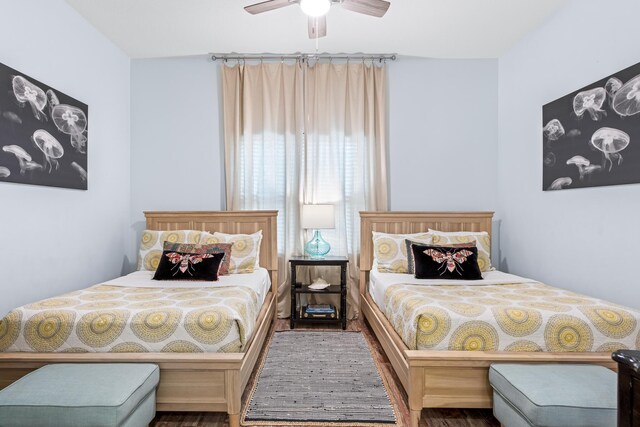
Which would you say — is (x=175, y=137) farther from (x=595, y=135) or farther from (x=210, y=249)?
(x=595, y=135)

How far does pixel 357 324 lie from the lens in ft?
12.5

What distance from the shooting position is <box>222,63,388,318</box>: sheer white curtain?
3994 mm

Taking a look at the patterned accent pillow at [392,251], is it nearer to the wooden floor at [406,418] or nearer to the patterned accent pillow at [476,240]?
the patterned accent pillow at [476,240]

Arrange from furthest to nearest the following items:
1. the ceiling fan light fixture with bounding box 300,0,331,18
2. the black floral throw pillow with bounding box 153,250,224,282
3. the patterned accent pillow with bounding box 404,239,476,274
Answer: the patterned accent pillow with bounding box 404,239,476,274 → the black floral throw pillow with bounding box 153,250,224,282 → the ceiling fan light fixture with bounding box 300,0,331,18

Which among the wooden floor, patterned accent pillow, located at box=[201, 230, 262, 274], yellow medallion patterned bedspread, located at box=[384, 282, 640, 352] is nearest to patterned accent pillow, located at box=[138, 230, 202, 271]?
patterned accent pillow, located at box=[201, 230, 262, 274]

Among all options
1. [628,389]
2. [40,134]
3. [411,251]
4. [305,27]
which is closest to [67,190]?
[40,134]

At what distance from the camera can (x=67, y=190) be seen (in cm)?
301

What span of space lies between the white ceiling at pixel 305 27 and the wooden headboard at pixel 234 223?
5.49 feet

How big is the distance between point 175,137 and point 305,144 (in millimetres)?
1403

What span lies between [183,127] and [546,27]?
3.59m

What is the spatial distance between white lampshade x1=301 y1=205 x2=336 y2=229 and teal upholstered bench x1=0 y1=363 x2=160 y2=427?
6.95ft

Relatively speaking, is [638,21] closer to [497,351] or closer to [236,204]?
[497,351]

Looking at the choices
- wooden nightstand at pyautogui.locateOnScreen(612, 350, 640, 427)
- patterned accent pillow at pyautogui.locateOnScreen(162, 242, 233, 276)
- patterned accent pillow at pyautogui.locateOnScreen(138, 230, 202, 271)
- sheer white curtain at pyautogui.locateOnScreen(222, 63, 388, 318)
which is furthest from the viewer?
sheer white curtain at pyautogui.locateOnScreen(222, 63, 388, 318)

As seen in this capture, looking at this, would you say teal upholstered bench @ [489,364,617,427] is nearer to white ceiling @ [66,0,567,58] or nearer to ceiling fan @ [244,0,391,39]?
ceiling fan @ [244,0,391,39]
